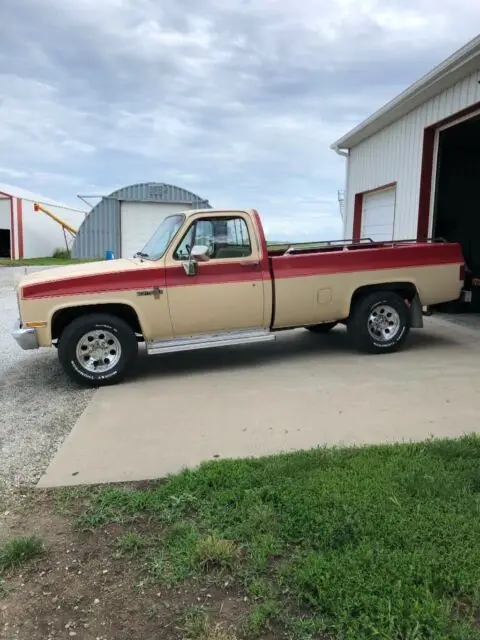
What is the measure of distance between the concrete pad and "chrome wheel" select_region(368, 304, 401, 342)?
0.32 metres

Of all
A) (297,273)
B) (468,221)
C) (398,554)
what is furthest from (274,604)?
(468,221)

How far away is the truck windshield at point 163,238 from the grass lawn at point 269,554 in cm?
360

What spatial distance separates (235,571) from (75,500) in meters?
1.35

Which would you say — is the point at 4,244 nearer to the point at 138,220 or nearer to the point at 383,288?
the point at 138,220

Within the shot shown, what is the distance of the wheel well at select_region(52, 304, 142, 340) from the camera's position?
20.7 ft

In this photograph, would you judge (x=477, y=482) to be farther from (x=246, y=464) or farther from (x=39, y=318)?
(x=39, y=318)

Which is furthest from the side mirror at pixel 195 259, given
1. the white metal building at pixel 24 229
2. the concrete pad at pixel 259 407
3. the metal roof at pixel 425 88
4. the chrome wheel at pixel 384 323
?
the white metal building at pixel 24 229

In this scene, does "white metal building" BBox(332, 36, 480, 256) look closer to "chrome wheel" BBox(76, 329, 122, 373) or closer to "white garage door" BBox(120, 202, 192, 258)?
"chrome wheel" BBox(76, 329, 122, 373)

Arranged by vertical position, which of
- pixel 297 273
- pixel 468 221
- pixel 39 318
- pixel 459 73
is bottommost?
pixel 39 318

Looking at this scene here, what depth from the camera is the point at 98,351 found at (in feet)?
20.7

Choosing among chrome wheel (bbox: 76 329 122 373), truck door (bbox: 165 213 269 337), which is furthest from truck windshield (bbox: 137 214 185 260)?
chrome wheel (bbox: 76 329 122 373)

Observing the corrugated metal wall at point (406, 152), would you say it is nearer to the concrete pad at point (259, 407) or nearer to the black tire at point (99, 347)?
the concrete pad at point (259, 407)

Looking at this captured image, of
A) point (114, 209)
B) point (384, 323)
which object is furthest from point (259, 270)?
point (114, 209)

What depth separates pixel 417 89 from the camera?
980 cm
